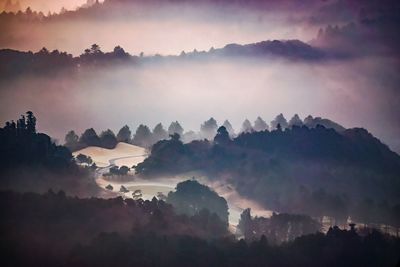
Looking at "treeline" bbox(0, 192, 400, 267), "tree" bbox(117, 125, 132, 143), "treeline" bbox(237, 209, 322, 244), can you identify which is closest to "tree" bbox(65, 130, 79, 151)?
"tree" bbox(117, 125, 132, 143)

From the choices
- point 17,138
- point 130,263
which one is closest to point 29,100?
point 17,138

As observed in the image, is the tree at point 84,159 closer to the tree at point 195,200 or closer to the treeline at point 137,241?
the tree at point 195,200

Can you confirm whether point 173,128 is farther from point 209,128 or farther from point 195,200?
point 195,200

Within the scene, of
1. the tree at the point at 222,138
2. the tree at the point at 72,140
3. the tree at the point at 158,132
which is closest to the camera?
the tree at the point at 72,140

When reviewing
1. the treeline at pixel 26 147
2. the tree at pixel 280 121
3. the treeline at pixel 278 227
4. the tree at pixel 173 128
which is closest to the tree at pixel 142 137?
the tree at pixel 173 128

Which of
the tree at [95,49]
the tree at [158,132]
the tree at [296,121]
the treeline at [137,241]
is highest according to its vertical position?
the tree at [95,49]

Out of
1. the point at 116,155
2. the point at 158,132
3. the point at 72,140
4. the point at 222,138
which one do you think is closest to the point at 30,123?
the point at 72,140

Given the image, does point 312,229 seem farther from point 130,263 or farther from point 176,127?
point 176,127
